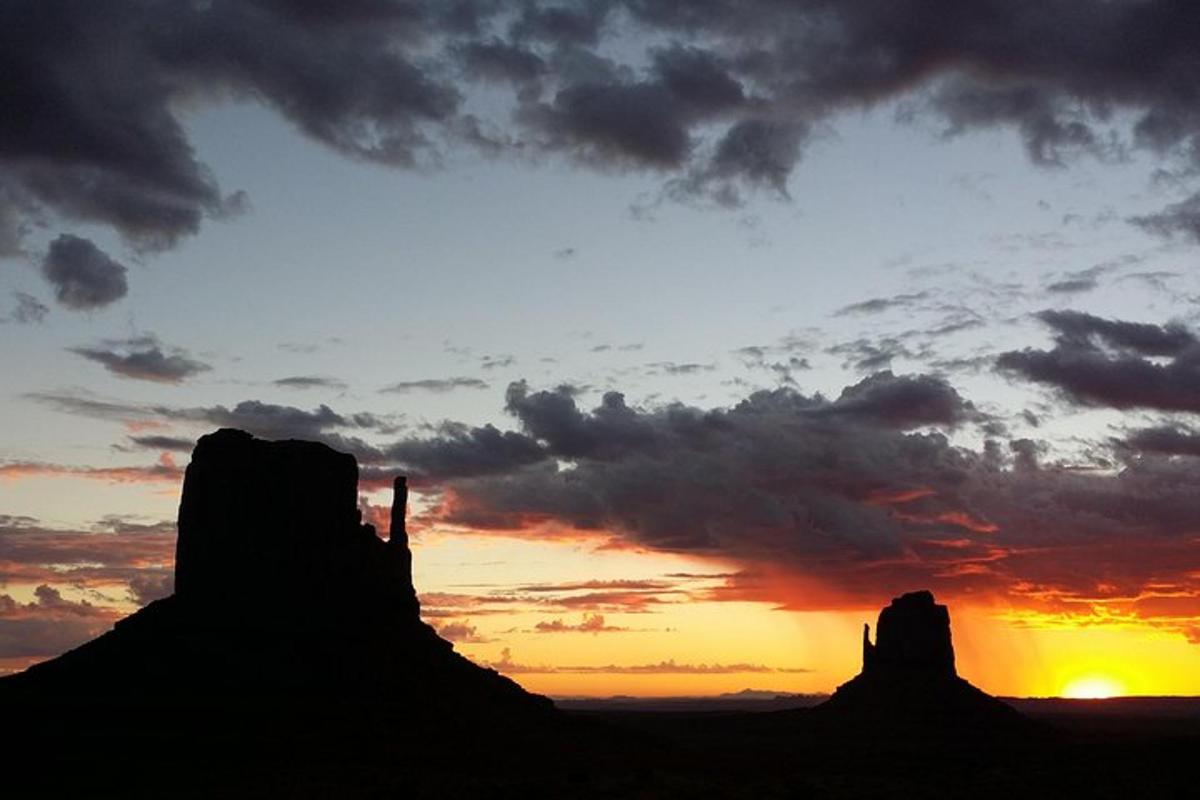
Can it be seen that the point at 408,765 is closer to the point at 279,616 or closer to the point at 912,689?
the point at 279,616

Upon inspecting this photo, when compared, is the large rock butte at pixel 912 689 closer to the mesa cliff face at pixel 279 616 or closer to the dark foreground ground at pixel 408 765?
the dark foreground ground at pixel 408 765

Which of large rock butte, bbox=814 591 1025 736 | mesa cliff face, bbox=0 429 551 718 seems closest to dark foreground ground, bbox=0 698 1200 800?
mesa cliff face, bbox=0 429 551 718

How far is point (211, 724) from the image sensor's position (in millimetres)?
84688

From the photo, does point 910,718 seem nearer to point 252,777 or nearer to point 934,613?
point 934,613

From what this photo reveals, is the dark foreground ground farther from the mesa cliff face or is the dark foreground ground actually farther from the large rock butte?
the large rock butte

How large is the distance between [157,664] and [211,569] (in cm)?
1183

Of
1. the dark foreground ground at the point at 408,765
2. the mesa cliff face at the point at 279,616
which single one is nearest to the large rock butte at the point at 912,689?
the dark foreground ground at the point at 408,765

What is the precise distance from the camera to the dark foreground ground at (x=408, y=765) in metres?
72.5

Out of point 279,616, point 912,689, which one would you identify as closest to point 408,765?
point 279,616

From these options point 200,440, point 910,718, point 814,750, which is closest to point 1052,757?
point 814,750

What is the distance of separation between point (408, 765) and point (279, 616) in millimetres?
23872

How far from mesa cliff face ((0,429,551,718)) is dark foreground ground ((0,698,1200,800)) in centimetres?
349

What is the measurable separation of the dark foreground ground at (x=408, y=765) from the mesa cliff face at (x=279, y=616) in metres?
3.49

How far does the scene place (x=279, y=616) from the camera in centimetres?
10006
